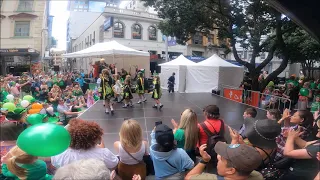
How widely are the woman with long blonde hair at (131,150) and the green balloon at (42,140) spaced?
820 millimetres

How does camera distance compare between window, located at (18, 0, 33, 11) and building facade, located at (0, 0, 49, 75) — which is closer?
building facade, located at (0, 0, 49, 75)

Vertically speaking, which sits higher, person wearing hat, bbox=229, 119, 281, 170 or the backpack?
person wearing hat, bbox=229, 119, 281, 170

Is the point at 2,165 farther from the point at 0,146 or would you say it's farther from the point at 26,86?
the point at 26,86

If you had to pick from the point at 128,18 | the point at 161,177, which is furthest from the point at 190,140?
the point at 128,18

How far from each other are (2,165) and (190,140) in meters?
2.29

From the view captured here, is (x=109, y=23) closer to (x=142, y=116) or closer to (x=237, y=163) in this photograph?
(x=142, y=116)

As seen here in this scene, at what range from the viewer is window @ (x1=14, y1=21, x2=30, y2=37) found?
684 centimetres

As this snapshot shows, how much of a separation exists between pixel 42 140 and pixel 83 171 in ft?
2.79

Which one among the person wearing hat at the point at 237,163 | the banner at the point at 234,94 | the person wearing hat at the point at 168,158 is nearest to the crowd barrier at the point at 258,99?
the banner at the point at 234,94

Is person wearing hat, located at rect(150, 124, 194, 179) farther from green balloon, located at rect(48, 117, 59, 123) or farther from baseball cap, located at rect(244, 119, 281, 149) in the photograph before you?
green balloon, located at rect(48, 117, 59, 123)

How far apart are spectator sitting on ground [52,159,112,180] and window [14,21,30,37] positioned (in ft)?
20.4

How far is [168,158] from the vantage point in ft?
9.54

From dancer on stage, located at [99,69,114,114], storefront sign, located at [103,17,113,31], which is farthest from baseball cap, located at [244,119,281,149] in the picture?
storefront sign, located at [103,17,113,31]

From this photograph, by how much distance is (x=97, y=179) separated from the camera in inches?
65.1
